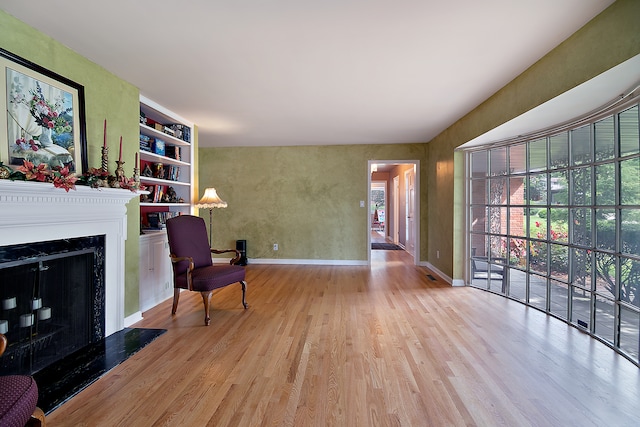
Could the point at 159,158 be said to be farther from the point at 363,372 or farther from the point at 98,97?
the point at 363,372

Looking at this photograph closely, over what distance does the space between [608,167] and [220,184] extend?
589 centimetres

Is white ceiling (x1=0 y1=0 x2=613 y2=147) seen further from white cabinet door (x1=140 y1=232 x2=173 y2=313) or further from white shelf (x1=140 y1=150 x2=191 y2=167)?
white cabinet door (x1=140 y1=232 x2=173 y2=313)

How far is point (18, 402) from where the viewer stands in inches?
48.3

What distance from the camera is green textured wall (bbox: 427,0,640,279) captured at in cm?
187

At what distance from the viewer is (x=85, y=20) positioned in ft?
6.87

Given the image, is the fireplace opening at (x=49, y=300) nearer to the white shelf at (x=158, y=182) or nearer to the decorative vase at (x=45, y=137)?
the decorative vase at (x=45, y=137)

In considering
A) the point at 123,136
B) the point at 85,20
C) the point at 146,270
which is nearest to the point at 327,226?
the point at 146,270

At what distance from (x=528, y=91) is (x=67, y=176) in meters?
3.68

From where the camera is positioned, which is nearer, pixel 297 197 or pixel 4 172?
pixel 4 172

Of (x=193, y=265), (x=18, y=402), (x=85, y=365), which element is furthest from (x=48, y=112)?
(x=18, y=402)

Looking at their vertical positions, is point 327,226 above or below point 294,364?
above

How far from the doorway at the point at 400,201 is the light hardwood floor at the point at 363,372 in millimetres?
2731

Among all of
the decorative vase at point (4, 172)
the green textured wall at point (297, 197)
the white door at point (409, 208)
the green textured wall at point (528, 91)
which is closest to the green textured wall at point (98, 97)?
the decorative vase at point (4, 172)

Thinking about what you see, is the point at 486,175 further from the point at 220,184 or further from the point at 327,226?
the point at 220,184
